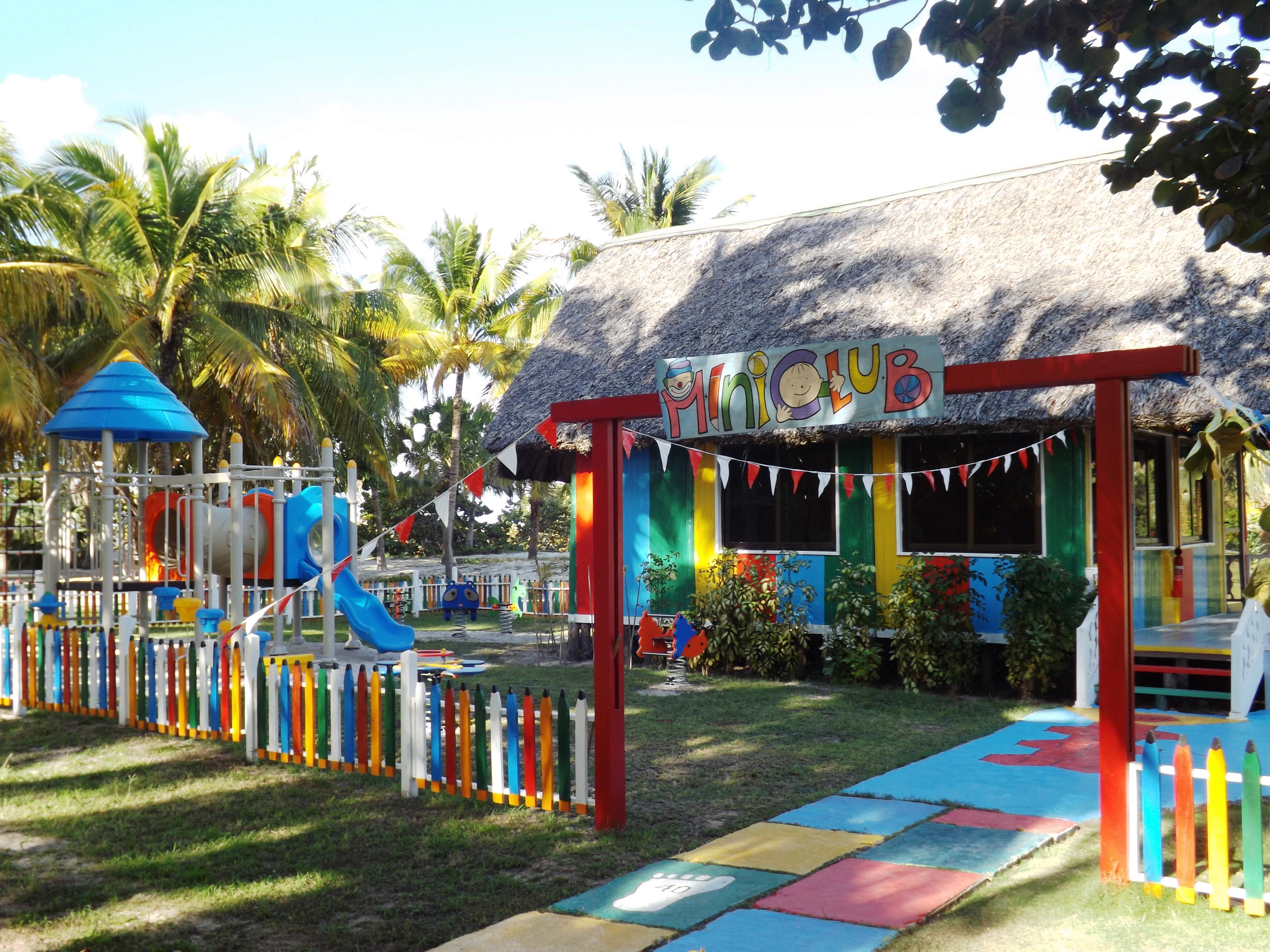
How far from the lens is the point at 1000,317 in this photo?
12164 millimetres

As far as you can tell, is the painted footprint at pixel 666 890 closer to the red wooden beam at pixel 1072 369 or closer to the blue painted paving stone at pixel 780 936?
the blue painted paving stone at pixel 780 936

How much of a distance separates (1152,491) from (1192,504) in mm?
1430

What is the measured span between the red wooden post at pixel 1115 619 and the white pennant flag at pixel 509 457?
4.17 m

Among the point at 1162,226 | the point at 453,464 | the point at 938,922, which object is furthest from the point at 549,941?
the point at 453,464

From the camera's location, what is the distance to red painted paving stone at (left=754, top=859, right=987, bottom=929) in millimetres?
5145

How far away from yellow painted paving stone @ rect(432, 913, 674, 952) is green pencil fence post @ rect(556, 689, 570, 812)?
1663 mm

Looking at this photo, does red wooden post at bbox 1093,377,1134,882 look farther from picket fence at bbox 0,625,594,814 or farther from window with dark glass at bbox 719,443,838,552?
window with dark glass at bbox 719,443,838,552

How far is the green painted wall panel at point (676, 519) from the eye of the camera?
14039 millimetres

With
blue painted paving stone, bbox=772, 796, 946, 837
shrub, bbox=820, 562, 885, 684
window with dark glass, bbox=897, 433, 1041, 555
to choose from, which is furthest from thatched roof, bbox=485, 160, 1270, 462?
blue painted paving stone, bbox=772, 796, 946, 837

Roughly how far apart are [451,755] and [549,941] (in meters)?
2.59

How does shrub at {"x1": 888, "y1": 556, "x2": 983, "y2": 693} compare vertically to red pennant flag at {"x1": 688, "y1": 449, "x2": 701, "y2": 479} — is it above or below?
below

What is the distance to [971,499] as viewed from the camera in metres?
12.4

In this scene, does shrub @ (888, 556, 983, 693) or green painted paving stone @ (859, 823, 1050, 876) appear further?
shrub @ (888, 556, 983, 693)

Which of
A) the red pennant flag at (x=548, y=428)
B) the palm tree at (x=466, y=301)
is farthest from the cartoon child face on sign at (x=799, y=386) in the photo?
the palm tree at (x=466, y=301)
